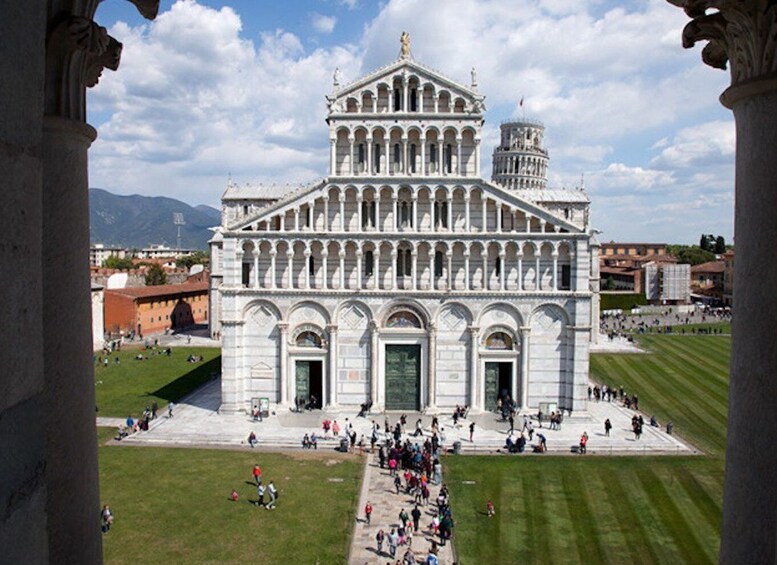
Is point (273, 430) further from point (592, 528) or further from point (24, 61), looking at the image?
point (24, 61)

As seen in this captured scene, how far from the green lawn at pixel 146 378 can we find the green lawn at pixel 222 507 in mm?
9422

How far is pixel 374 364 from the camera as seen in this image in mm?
35594

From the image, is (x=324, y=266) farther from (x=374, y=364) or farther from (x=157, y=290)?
(x=157, y=290)

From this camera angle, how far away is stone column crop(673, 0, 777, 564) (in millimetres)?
4352

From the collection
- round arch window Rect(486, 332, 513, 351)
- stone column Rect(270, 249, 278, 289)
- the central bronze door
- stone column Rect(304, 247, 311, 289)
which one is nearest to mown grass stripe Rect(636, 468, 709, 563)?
round arch window Rect(486, 332, 513, 351)

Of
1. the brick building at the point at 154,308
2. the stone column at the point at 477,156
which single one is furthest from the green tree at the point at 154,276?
the stone column at the point at 477,156

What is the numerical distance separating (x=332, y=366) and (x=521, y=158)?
208ft

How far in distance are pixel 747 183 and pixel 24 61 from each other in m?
4.86

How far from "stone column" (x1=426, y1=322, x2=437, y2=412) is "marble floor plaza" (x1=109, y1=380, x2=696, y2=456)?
0.85m

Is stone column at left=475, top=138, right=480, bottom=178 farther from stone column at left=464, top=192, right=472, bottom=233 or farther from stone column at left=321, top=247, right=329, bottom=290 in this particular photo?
stone column at left=321, top=247, right=329, bottom=290

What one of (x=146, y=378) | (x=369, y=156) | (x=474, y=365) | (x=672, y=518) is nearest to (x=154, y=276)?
(x=146, y=378)

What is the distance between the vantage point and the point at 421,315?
117 feet

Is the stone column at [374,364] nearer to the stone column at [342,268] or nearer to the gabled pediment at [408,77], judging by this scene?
the stone column at [342,268]

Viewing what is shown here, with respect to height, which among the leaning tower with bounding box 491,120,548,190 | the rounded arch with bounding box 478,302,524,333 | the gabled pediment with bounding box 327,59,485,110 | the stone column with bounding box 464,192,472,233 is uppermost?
the leaning tower with bounding box 491,120,548,190
